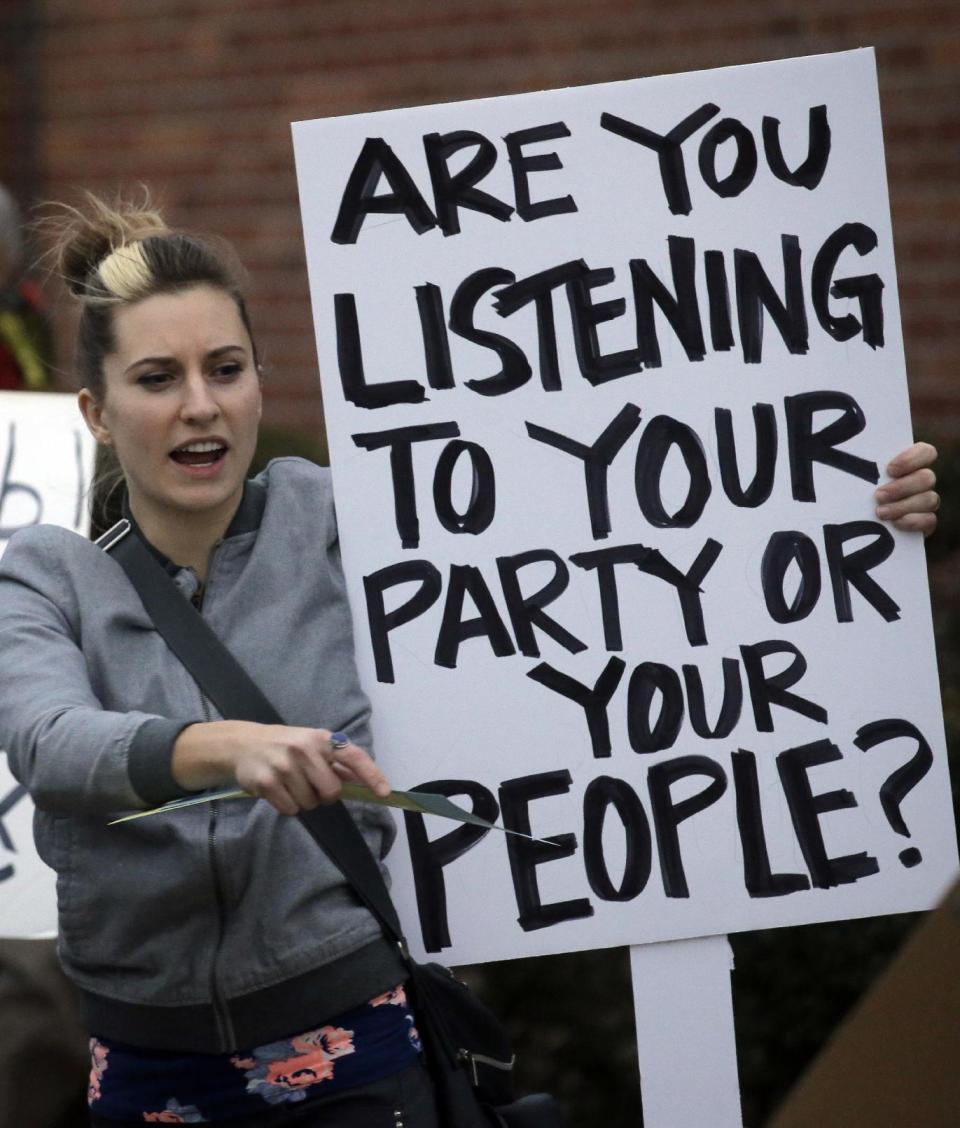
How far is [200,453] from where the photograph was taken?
229 centimetres

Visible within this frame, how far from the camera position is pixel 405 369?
2467 mm

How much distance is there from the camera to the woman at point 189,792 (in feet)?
6.92

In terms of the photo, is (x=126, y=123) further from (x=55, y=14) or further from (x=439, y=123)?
(x=439, y=123)

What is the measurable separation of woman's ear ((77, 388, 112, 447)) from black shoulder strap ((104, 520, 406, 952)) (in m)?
0.22

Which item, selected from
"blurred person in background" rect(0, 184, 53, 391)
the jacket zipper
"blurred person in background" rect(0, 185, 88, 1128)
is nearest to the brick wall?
"blurred person in background" rect(0, 184, 53, 391)

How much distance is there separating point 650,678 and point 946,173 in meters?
2.82

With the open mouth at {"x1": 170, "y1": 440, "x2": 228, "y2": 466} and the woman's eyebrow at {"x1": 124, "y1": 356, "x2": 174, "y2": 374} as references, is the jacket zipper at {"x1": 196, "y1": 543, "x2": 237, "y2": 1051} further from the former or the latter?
the woman's eyebrow at {"x1": 124, "y1": 356, "x2": 174, "y2": 374}

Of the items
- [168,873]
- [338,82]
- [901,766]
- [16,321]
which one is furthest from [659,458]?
[338,82]

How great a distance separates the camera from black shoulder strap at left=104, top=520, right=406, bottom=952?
2.15 meters

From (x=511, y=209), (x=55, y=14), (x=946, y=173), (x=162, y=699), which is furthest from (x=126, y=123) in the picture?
(x=162, y=699)

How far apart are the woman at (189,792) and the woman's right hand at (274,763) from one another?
0.05 meters

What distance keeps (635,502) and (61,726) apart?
0.87 metres

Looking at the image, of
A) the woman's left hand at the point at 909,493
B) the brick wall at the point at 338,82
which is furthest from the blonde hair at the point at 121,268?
the brick wall at the point at 338,82

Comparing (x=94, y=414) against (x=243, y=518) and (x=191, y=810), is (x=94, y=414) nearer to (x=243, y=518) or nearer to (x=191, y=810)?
(x=243, y=518)
